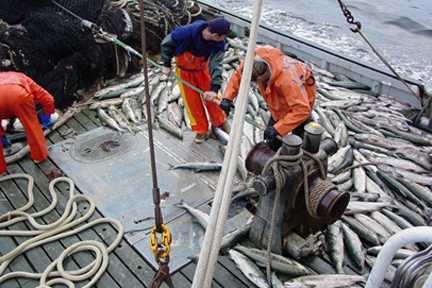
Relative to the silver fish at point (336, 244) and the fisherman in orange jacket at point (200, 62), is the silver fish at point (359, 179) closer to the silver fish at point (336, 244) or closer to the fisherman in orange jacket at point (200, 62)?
the silver fish at point (336, 244)

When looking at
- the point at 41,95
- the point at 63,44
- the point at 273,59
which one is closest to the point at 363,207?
the point at 273,59

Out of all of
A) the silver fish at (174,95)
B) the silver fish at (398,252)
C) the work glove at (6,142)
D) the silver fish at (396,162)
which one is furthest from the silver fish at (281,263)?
the work glove at (6,142)

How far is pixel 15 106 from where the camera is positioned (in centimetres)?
479

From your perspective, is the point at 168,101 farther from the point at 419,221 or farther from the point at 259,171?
the point at 419,221

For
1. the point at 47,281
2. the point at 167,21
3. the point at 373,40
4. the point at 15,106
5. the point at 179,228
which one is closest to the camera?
the point at 47,281

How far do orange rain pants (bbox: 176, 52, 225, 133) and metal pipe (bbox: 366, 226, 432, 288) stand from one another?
142 inches

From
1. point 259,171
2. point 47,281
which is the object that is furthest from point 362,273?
point 47,281

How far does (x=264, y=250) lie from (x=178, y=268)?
0.85 m

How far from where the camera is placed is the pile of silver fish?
3957 mm

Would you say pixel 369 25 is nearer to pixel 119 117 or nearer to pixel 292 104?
pixel 119 117

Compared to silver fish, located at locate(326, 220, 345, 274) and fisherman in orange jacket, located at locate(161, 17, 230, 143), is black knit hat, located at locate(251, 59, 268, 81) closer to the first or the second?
fisherman in orange jacket, located at locate(161, 17, 230, 143)

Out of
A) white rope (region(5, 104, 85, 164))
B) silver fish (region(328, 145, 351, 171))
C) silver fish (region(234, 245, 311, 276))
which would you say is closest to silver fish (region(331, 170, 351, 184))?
silver fish (region(328, 145, 351, 171))

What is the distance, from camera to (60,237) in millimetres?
4188

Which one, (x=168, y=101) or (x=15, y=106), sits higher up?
(x=15, y=106)
